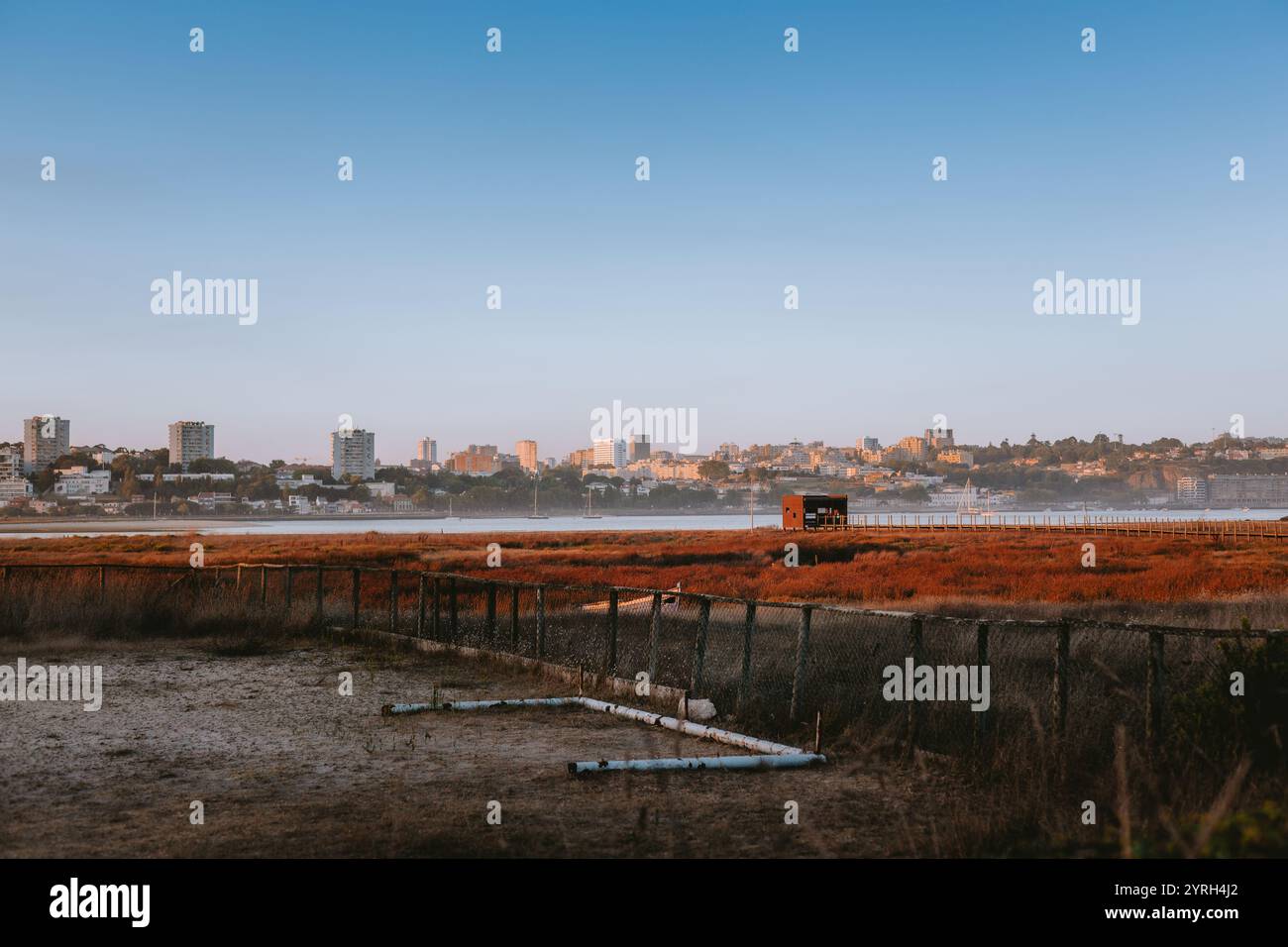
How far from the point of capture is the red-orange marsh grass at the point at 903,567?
118ft

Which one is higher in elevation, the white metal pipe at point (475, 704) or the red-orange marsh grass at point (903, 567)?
the white metal pipe at point (475, 704)

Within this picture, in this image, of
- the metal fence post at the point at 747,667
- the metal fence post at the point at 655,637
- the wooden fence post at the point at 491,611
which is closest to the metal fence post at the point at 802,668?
the metal fence post at the point at 747,667

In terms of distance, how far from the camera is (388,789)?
9.19 m

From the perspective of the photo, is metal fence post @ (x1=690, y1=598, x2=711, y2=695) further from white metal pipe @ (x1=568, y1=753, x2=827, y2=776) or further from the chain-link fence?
Result: white metal pipe @ (x1=568, y1=753, x2=827, y2=776)

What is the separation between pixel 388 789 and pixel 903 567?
Answer: 142ft

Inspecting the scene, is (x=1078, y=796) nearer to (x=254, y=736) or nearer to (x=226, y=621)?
(x=254, y=736)

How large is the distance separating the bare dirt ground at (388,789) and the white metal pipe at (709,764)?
4.4 inches

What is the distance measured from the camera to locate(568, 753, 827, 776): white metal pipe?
31.8 ft

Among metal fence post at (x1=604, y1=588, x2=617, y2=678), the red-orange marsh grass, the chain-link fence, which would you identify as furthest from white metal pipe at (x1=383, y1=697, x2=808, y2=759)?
the red-orange marsh grass

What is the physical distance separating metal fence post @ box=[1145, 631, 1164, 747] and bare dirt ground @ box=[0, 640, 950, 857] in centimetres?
191

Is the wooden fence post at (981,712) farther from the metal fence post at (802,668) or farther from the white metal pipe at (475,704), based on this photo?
the white metal pipe at (475,704)

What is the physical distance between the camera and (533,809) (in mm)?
8445
